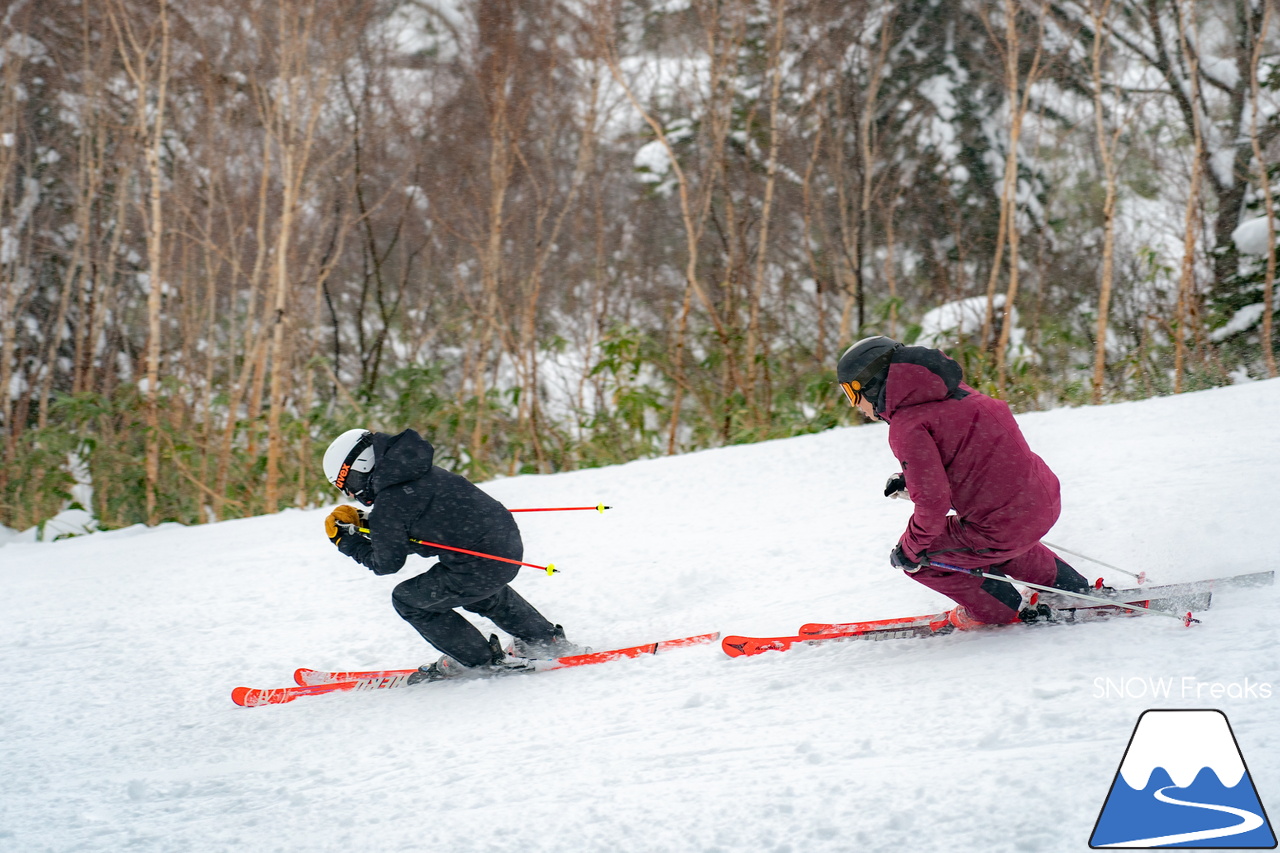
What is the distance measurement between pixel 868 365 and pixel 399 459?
1721mm

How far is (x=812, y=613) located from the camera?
143 inches

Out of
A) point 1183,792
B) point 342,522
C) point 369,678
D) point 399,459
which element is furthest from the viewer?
point 369,678

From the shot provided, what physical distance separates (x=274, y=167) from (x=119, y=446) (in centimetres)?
326

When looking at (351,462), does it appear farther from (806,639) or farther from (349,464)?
(806,639)

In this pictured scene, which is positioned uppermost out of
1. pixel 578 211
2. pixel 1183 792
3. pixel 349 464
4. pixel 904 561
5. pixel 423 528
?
pixel 578 211

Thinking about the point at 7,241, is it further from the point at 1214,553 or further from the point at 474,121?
Answer: the point at 1214,553

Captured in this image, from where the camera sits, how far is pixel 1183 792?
191 centimetres

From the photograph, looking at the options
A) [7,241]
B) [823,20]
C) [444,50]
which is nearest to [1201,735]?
[823,20]

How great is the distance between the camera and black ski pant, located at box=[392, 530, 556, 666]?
326cm

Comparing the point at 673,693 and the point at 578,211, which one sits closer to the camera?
the point at 673,693

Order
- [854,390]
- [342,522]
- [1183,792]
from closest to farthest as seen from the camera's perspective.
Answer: [1183,792] < [854,390] < [342,522]

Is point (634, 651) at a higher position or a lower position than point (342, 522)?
lower

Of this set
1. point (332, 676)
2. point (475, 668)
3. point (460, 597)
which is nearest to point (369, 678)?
point (332, 676)

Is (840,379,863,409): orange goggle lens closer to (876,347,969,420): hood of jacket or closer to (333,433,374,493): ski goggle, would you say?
(876,347,969,420): hood of jacket
